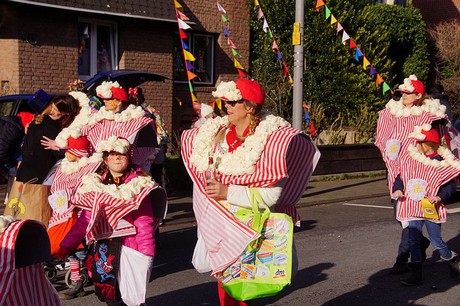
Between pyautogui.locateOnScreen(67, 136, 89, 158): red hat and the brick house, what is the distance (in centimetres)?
759

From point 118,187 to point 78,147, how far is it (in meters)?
1.48

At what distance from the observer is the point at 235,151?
4.80m

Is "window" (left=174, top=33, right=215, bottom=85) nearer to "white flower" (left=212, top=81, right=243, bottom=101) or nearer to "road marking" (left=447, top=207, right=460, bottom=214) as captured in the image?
"road marking" (left=447, top=207, right=460, bottom=214)

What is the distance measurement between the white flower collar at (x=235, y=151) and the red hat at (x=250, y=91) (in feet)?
0.47

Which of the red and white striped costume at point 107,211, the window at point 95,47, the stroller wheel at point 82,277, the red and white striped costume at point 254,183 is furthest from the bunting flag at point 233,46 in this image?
the red and white striped costume at point 254,183

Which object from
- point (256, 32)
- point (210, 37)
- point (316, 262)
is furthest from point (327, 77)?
point (316, 262)

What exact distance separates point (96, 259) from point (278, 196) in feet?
5.12

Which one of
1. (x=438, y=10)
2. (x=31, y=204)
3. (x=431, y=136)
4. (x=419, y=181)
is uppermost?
(x=438, y=10)

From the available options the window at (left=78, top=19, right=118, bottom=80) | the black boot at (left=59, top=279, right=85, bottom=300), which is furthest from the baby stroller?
→ the window at (left=78, top=19, right=118, bottom=80)

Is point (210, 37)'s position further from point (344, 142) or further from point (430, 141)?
point (430, 141)

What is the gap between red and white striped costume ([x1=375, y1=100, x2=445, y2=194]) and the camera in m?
7.84

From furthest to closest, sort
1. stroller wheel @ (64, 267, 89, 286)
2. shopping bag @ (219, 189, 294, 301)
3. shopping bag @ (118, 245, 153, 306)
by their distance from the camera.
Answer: stroller wheel @ (64, 267, 89, 286) < shopping bag @ (118, 245, 153, 306) < shopping bag @ (219, 189, 294, 301)

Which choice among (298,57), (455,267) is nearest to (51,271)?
(455,267)

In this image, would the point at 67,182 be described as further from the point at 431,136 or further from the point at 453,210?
the point at 453,210
